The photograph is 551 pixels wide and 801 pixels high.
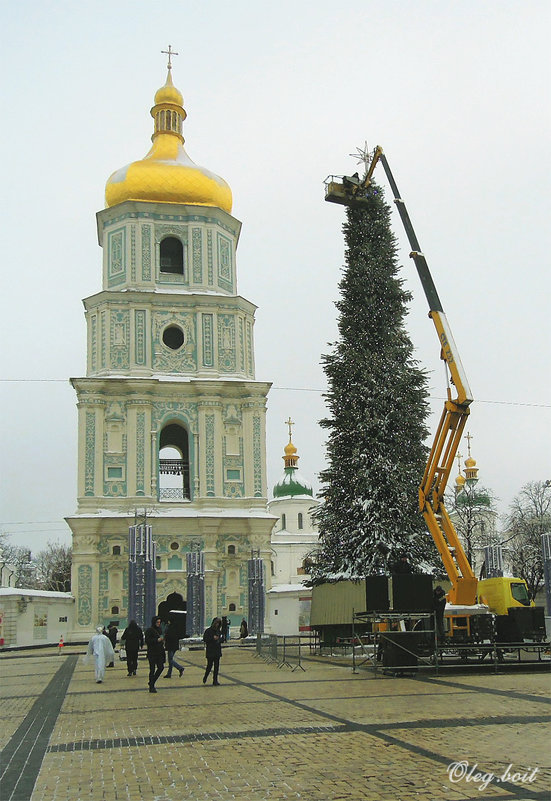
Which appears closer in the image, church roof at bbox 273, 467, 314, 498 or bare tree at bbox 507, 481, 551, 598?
bare tree at bbox 507, 481, 551, 598

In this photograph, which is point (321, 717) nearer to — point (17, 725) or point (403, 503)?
point (17, 725)

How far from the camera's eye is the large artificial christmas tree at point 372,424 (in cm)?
2505

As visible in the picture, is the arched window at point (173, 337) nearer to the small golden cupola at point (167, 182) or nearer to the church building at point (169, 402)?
the church building at point (169, 402)

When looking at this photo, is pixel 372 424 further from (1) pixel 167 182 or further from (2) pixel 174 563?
(1) pixel 167 182

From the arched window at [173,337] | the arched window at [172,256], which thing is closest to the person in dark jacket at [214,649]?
the arched window at [173,337]

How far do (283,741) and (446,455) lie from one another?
1152cm

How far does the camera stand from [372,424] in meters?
25.9

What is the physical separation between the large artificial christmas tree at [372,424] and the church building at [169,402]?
15076 millimetres

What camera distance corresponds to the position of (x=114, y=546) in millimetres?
42719

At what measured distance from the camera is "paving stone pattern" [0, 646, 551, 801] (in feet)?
24.6

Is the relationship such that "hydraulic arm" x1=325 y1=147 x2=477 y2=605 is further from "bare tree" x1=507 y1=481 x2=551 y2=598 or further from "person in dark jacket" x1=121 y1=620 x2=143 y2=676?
"bare tree" x1=507 y1=481 x2=551 y2=598

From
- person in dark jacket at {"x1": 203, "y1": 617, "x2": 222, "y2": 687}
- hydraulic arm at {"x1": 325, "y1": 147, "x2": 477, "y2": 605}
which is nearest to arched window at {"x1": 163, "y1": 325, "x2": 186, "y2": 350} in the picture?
hydraulic arm at {"x1": 325, "y1": 147, "x2": 477, "y2": 605}

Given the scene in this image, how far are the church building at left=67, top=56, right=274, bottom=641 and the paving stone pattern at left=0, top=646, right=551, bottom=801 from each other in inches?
993

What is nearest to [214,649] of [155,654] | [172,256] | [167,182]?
[155,654]
